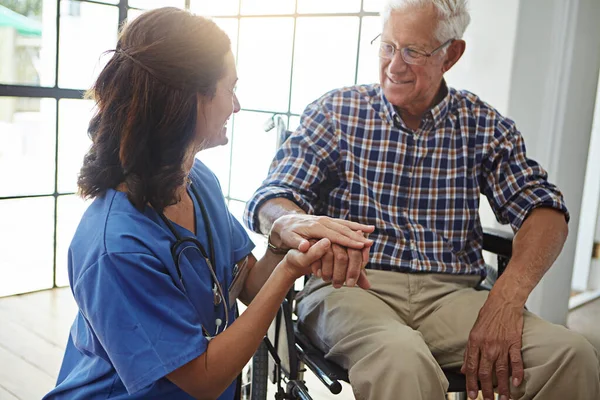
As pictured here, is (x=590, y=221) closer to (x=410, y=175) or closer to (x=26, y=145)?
(x=410, y=175)

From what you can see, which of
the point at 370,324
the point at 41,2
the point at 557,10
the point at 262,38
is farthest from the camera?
the point at 262,38

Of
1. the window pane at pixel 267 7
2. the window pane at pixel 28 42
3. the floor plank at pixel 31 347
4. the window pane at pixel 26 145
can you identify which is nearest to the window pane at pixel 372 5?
the window pane at pixel 267 7

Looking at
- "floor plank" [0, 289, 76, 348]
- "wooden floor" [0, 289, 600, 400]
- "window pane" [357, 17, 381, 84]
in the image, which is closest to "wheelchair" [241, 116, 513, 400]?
"wooden floor" [0, 289, 600, 400]

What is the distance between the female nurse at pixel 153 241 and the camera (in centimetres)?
109

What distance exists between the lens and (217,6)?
390 cm

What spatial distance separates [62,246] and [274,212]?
7.19 feet

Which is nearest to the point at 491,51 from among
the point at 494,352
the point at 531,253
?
the point at 531,253

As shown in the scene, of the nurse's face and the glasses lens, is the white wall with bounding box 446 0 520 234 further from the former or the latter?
the nurse's face

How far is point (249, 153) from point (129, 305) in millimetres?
2843

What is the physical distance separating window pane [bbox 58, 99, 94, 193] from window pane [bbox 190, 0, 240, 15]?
92cm

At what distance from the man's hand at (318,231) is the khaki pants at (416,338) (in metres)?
0.25

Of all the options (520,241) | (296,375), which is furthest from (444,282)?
(296,375)

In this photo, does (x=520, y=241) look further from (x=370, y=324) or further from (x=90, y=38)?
(x=90, y=38)

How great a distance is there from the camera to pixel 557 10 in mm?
2611
